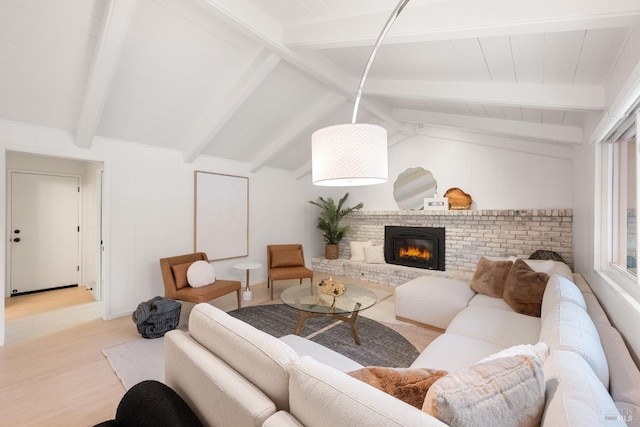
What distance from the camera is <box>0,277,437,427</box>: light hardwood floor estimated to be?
6.29 ft

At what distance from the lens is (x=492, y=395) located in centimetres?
82

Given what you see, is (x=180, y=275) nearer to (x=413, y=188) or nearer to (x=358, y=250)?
(x=358, y=250)

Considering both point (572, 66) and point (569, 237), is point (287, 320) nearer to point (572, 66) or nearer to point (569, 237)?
point (572, 66)

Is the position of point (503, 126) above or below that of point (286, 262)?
above

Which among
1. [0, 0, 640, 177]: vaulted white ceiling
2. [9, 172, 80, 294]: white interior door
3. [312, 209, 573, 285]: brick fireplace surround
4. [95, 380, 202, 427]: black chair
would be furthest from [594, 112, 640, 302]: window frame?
[9, 172, 80, 294]: white interior door

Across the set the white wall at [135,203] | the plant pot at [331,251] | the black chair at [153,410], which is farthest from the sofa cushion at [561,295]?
the white wall at [135,203]

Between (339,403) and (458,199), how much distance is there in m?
4.51

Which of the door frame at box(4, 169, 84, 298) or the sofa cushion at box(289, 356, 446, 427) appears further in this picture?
the door frame at box(4, 169, 84, 298)

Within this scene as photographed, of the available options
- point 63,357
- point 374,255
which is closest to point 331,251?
point 374,255

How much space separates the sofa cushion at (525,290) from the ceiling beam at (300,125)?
283 cm

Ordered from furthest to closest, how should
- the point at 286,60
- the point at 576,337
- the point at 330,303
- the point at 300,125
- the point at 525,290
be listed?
the point at 300,125 < the point at 330,303 < the point at 286,60 < the point at 525,290 < the point at 576,337

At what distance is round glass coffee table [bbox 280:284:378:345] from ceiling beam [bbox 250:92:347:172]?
7.57 feet

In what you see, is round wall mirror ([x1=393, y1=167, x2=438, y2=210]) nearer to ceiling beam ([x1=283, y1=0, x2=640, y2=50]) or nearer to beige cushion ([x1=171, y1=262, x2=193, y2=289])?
ceiling beam ([x1=283, y1=0, x2=640, y2=50])

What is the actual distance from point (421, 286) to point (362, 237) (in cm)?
267
